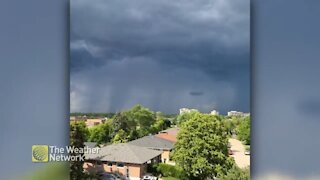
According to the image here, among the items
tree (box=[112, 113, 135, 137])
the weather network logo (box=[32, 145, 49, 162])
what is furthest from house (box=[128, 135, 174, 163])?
the weather network logo (box=[32, 145, 49, 162])

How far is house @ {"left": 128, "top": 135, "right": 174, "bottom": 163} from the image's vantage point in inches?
121

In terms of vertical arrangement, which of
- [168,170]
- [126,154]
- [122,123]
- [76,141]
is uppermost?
[122,123]

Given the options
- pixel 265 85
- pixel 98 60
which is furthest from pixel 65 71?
pixel 265 85

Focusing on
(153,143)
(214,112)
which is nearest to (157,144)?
(153,143)

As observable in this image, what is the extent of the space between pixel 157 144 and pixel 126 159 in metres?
0.30

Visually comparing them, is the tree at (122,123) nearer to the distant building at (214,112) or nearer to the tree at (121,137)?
the tree at (121,137)

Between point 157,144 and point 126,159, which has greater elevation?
point 157,144

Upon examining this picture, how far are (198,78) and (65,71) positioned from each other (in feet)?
3.70

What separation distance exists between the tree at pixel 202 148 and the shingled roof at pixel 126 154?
0.74ft

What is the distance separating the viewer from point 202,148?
3137 millimetres

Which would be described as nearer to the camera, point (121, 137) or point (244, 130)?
point (244, 130)

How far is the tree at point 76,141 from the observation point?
3066mm

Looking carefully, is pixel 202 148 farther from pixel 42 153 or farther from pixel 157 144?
pixel 42 153

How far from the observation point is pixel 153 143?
3098mm
